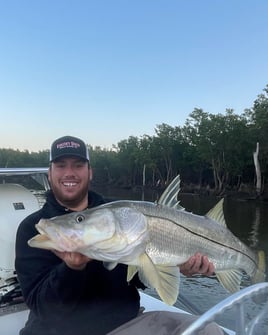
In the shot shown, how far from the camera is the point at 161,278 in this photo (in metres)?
2.10

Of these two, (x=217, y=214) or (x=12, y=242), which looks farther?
(x=12, y=242)

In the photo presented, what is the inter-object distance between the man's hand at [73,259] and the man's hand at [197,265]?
565mm

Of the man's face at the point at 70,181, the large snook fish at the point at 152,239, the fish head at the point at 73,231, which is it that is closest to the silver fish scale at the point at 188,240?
the large snook fish at the point at 152,239

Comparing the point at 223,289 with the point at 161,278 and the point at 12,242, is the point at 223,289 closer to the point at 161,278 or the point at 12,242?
the point at 12,242

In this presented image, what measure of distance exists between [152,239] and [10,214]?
177 cm

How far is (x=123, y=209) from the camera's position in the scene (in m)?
2.01

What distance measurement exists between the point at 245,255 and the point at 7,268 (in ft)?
6.28

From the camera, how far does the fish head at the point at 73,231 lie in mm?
1781

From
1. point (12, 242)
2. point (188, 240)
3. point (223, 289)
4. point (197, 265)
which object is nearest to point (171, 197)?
point (188, 240)

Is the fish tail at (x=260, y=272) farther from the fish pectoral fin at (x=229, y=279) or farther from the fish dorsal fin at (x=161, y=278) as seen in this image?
the fish dorsal fin at (x=161, y=278)

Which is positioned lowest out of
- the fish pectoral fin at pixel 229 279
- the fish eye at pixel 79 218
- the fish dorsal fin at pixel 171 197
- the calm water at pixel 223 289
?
the calm water at pixel 223 289

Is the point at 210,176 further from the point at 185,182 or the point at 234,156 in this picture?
the point at 234,156

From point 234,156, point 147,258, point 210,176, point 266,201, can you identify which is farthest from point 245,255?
point 210,176

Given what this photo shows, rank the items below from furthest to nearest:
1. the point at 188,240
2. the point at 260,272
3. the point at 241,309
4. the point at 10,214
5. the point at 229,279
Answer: the point at 10,214 → the point at 260,272 → the point at 229,279 → the point at 188,240 → the point at 241,309
